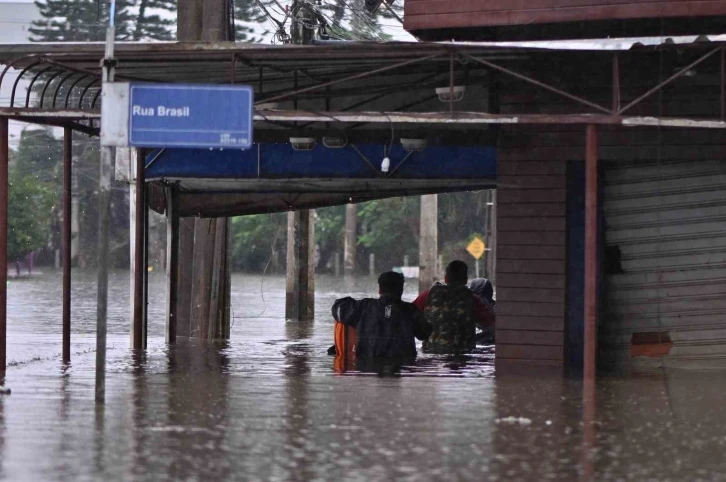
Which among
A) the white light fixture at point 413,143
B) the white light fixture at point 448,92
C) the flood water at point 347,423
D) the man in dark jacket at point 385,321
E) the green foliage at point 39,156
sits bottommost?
the flood water at point 347,423

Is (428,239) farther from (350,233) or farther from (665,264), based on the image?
(350,233)

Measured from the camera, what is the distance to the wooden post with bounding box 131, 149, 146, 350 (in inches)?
648

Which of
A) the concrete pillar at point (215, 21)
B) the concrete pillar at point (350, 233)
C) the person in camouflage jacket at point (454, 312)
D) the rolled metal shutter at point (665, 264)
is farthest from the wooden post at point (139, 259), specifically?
the concrete pillar at point (350, 233)

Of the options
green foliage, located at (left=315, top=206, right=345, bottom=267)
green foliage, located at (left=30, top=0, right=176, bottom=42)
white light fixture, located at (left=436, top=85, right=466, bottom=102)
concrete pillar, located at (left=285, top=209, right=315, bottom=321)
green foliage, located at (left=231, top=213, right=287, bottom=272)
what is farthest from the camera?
green foliage, located at (left=315, top=206, right=345, bottom=267)

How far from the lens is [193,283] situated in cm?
1858

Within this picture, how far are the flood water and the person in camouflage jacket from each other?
1.30 ft

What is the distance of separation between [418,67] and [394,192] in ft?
15.2

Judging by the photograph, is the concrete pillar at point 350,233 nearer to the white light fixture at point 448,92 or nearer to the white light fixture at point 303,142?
the white light fixture at point 303,142

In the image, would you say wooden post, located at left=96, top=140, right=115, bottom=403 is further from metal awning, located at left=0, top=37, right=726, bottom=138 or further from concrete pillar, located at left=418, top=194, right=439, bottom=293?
concrete pillar, located at left=418, top=194, right=439, bottom=293

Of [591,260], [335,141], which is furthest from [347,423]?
[335,141]

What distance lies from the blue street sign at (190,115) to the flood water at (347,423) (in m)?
2.05

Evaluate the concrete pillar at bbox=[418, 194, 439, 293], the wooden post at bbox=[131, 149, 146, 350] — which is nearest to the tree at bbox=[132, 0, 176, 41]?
the concrete pillar at bbox=[418, 194, 439, 293]

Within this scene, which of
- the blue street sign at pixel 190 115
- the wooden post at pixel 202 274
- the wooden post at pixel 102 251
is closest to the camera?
the wooden post at pixel 102 251

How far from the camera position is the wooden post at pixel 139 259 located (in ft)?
54.0
